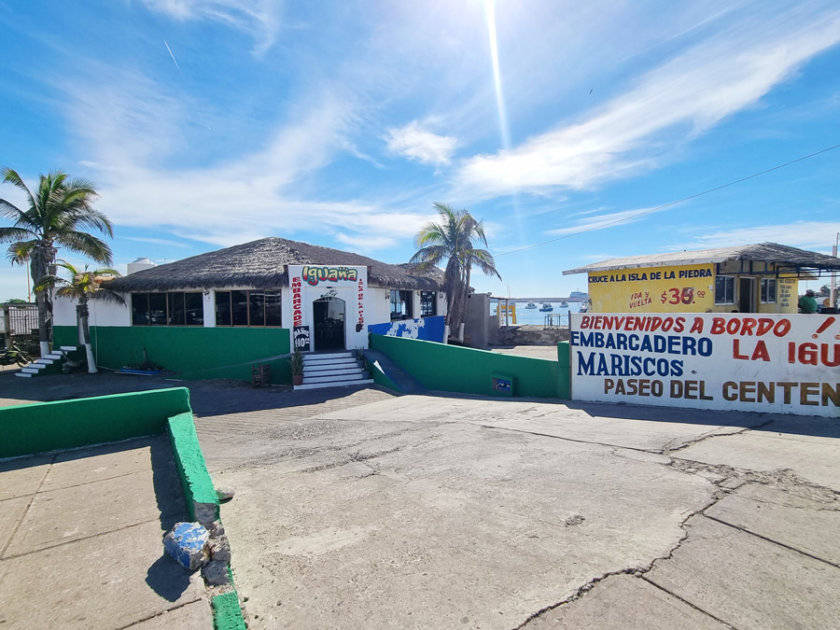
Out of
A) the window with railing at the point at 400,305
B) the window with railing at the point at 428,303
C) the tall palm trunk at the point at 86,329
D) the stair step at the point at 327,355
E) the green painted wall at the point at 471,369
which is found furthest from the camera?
the window with railing at the point at 428,303

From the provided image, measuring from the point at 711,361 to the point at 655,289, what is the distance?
8.52 m

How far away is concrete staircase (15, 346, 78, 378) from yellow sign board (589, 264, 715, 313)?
23861mm

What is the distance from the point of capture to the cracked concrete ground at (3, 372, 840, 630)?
2971 mm

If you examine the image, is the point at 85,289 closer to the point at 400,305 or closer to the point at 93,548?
the point at 400,305

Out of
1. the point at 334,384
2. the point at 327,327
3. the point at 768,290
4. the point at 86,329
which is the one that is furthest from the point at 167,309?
the point at 768,290

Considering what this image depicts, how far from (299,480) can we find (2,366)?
80.3ft

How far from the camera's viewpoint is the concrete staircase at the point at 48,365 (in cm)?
1916

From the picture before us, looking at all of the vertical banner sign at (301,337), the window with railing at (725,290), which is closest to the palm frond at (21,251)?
the vertical banner sign at (301,337)

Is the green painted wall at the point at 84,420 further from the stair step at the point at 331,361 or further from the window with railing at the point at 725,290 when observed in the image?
the window with railing at the point at 725,290

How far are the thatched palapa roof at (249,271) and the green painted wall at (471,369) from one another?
431 centimetres

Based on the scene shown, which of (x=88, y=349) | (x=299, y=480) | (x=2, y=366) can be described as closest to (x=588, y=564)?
(x=299, y=480)

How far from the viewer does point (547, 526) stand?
4.03 metres

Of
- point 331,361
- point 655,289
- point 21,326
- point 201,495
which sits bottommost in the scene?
point 331,361

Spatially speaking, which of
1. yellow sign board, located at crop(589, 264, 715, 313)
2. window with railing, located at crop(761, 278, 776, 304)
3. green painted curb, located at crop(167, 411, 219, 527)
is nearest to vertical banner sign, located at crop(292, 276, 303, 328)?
green painted curb, located at crop(167, 411, 219, 527)
